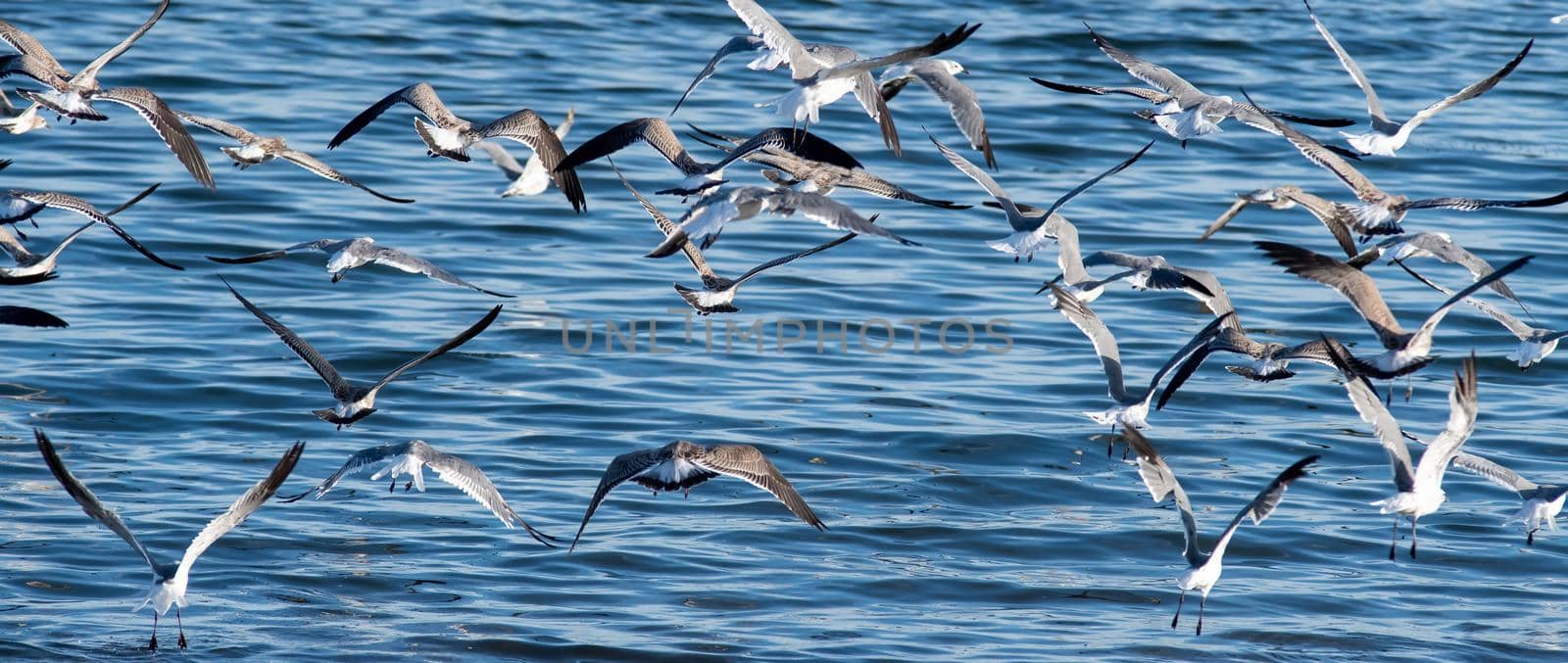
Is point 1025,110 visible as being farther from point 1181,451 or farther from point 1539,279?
point 1181,451

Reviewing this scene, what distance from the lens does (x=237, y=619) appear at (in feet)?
30.2

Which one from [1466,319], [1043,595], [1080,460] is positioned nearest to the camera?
[1043,595]

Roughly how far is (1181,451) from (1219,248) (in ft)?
Answer: 17.9

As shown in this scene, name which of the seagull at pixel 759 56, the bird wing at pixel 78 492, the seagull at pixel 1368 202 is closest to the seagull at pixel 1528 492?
the seagull at pixel 1368 202

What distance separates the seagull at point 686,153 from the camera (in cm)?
1023

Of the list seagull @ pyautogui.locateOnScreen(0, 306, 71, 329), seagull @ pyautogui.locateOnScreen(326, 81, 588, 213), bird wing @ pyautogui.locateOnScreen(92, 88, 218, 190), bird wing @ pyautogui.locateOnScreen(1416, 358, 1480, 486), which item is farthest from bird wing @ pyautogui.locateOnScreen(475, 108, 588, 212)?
bird wing @ pyautogui.locateOnScreen(1416, 358, 1480, 486)

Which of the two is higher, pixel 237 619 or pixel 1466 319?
pixel 237 619

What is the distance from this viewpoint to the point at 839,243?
35.6 feet

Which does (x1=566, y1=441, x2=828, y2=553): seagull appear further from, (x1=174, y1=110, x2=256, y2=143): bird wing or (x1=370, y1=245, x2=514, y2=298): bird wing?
(x1=174, y1=110, x2=256, y2=143): bird wing

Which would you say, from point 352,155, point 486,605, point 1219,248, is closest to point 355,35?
point 352,155

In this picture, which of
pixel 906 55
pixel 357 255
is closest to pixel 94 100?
pixel 357 255

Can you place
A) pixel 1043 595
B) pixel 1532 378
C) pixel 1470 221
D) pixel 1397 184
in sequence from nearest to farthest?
pixel 1043 595
pixel 1532 378
pixel 1470 221
pixel 1397 184

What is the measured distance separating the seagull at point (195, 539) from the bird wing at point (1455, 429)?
5002 millimetres

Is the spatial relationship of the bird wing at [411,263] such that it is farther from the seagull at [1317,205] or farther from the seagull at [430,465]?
the seagull at [1317,205]
